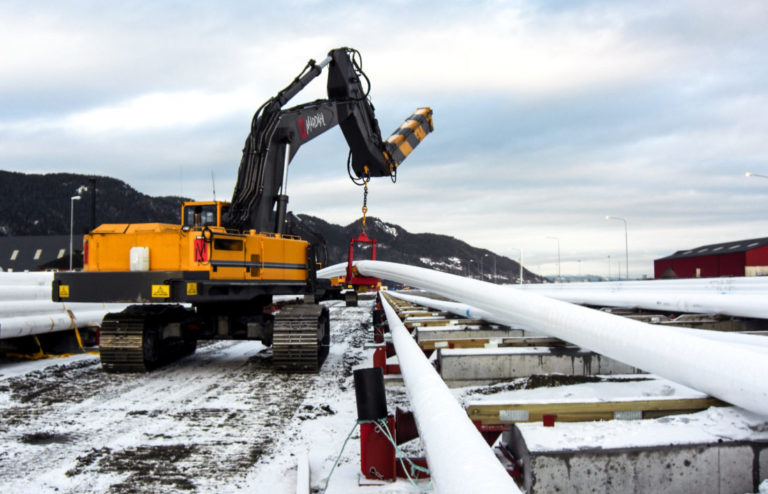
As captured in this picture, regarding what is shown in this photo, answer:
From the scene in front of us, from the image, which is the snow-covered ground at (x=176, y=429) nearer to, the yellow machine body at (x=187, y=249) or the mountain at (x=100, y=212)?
the yellow machine body at (x=187, y=249)

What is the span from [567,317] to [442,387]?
103 cm

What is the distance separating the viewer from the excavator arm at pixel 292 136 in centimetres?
916

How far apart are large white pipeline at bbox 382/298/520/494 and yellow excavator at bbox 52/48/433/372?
5.42 meters

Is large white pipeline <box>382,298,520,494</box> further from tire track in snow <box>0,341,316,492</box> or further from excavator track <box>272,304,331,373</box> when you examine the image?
excavator track <box>272,304,331,373</box>

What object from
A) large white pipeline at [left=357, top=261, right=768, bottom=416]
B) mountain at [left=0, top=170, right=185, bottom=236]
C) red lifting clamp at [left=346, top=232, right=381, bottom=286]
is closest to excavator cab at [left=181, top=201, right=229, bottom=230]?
red lifting clamp at [left=346, top=232, right=381, bottom=286]

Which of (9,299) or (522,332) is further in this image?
(9,299)

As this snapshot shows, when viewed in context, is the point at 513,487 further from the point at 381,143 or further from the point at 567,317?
the point at 381,143

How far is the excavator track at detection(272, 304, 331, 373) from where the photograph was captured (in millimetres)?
8195

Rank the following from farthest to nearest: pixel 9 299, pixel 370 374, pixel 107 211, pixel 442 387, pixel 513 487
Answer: pixel 107 211, pixel 9 299, pixel 370 374, pixel 442 387, pixel 513 487

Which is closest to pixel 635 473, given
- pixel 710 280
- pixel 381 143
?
pixel 381 143

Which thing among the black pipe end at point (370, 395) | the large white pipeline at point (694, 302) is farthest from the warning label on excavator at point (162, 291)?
the black pipe end at point (370, 395)

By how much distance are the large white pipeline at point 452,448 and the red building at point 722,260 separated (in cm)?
5292

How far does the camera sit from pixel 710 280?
13891 mm

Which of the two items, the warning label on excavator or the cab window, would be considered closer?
the warning label on excavator
